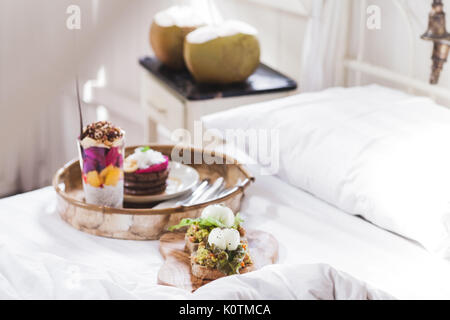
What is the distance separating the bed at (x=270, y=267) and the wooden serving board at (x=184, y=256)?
0.07 feet

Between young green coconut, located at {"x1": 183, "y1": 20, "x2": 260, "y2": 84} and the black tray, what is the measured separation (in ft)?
0.11

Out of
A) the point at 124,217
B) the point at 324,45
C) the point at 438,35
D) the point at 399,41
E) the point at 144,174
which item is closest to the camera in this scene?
the point at 124,217

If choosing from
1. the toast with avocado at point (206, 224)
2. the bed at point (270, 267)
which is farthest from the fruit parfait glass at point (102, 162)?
the toast with avocado at point (206, 224)

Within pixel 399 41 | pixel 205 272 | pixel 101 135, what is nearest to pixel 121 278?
pixel 205 272

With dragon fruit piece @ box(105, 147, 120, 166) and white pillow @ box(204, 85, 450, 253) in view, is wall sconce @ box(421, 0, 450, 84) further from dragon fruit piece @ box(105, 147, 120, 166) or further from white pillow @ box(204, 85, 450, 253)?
dragon fruit piece @ box(105, 147, 120, 166)

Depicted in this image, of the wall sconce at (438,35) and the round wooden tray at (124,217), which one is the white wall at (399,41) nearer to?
the wall sconce at (438,35)

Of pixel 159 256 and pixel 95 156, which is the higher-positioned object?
pixel 95 156

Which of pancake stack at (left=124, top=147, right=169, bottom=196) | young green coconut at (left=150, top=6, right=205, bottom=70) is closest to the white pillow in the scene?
pancake stack at (left=124, top=147, right=169, bottom=196)

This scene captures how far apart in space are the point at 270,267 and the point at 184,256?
8.9 inches

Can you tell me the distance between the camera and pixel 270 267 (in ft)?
3.26

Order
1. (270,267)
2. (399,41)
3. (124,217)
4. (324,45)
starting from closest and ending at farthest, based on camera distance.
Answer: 1. (270,267)
2. (124,217)
3. (399,41)
4. (324,45)

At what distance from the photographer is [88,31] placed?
2.89 metres

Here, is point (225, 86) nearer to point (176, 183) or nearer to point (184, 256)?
point (176, 183)

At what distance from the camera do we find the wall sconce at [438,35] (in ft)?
5.18
